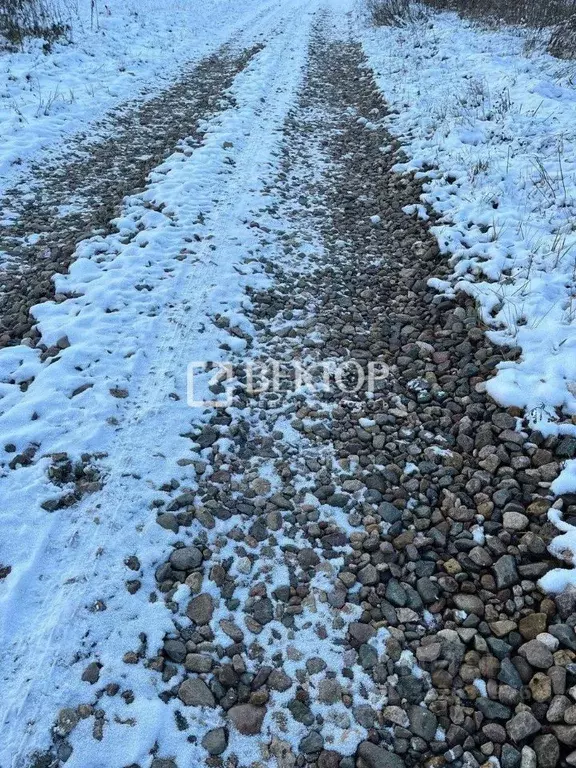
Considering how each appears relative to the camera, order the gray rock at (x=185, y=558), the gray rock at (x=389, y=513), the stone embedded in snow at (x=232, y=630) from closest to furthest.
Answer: the stone embedded in snow at (x=232, y=630)
the gray rock at (x=185, y=558)
the gray rock at (x=389, y=513)

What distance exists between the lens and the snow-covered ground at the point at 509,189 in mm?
5375

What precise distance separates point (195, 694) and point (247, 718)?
0.38m

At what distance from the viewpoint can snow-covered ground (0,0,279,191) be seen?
10.8 meters

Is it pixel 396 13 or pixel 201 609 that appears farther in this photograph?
pixel 396 13

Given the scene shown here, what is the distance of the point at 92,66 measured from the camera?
14.5 m

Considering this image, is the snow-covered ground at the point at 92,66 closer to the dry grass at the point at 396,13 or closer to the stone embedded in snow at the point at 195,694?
the dry grass at the point at 396,13

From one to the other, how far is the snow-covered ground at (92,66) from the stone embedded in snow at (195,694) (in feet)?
29.2

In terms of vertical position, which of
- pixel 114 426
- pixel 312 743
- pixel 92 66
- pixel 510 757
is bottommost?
pixel 312 743

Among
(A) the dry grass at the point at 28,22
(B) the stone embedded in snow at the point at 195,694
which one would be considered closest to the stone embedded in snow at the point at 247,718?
(B) the stone embedded in snow at the point at 195,694

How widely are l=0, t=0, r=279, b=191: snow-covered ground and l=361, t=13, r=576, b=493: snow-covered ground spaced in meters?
7.38

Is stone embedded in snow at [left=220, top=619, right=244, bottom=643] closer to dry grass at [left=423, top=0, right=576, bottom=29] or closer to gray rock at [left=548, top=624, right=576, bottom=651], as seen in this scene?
gray rock at [left=548, top=624, right=576, bottom=651]

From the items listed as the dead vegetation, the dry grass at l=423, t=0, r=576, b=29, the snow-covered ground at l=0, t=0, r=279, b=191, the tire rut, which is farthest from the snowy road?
the dry grass at l=423, t=0, r=576, b=29

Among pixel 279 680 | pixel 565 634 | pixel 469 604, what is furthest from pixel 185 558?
pixel 565 634

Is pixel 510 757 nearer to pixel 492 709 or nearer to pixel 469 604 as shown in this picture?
pixel 492 709
